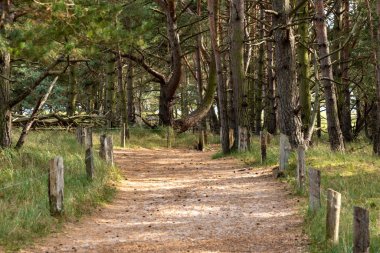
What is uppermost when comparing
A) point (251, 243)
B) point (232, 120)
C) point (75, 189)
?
point (232, 120)

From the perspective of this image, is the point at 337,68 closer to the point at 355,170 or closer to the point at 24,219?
the point at 355,170

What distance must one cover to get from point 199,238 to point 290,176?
485 cm

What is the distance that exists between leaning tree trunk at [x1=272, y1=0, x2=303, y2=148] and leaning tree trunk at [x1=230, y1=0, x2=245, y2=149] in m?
3.54

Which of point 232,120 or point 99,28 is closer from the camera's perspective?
point 99,28

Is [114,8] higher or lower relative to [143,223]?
higher

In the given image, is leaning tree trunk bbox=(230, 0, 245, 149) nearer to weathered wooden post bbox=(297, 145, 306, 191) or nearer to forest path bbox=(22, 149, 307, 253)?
forest path bbox=(22, 149, 307, 253)

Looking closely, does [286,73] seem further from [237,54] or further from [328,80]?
[237,54]

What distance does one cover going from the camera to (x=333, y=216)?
6215mm

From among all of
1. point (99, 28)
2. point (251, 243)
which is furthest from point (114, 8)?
point (251, 243)

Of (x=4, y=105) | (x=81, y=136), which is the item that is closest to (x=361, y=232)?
(x=4, y=105)

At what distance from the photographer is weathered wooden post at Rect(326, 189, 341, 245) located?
6176mm

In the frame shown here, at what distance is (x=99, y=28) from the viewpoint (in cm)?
839

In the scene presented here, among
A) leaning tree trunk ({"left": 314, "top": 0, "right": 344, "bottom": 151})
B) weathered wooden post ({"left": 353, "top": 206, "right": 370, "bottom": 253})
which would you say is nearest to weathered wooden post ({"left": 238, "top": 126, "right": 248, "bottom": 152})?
leaning tree trunk ({"left": 314, "top": 0, "right": 344, "bottom": 151})

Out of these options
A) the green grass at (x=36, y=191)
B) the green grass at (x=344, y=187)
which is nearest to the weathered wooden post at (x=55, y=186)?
the green grass at (x=36, y=191)
